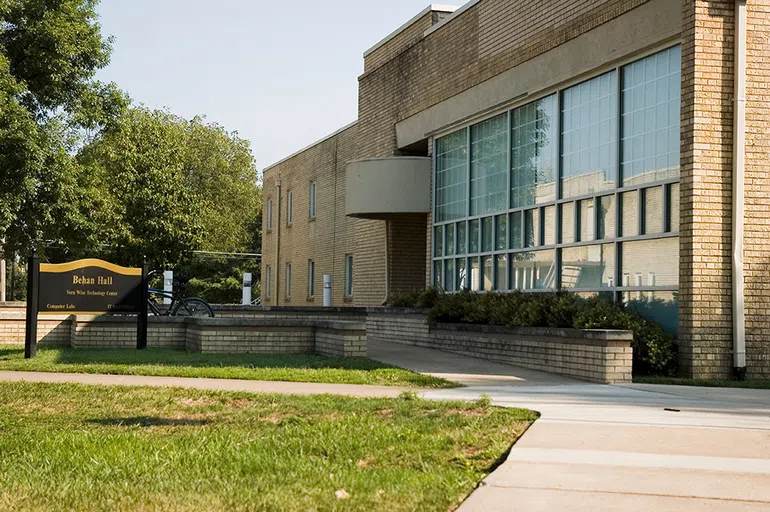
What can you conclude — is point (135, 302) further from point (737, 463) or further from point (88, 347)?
point (737, 463)

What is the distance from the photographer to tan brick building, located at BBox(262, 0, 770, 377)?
622 inches

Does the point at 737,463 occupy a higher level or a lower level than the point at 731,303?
lower

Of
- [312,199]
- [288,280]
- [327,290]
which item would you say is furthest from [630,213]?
[288,280]

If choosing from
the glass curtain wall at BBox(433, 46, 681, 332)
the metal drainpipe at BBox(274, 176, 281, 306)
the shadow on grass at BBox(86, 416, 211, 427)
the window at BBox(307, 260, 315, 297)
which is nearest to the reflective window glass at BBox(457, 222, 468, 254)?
the glass curtain wall at BBox(433, 46, 681, 332)

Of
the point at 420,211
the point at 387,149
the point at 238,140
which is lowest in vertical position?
the point at 420,211

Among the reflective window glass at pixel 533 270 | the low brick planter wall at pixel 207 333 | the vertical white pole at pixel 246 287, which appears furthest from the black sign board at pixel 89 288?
the vertical white pole at pixel 246 287

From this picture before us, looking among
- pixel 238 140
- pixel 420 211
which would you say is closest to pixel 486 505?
pixel 420 211

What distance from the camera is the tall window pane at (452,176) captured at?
24984 mm

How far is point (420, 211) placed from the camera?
27.0 meters

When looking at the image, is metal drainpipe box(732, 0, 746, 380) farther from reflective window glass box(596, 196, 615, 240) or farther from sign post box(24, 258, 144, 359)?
sign post box(24, 258, 144, 359)

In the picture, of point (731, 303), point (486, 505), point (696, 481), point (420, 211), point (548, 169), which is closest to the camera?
point (486, 505)

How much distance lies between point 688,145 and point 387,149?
572 inches

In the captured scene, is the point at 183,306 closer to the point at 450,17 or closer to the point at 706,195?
the point at 450,17

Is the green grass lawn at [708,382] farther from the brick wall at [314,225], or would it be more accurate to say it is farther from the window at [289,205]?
the window at [289,205]
